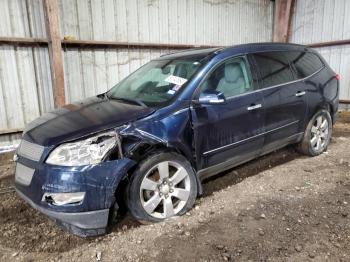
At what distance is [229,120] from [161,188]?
41.1 inches

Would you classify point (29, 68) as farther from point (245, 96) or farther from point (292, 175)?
point (292, 175)

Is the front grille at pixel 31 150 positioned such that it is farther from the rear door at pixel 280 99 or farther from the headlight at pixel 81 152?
the rear door at pixel 280 99

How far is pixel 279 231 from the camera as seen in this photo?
2.68 meters

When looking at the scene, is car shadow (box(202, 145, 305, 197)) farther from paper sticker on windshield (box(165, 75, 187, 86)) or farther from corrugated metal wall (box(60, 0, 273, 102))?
corrugated metal wall (box(60, 0, 273, 102))

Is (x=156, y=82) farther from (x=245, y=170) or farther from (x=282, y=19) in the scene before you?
(x=282, y=19)

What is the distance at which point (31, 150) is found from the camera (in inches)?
102

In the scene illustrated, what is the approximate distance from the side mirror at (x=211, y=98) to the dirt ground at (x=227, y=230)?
1.09 meters

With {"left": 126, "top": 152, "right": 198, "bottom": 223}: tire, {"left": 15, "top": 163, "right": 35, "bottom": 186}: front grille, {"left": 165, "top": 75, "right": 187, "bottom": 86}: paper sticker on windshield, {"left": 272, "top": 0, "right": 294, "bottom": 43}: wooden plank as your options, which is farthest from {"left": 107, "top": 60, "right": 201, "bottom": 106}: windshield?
{"left": 272, "top": 0, "right": 294, "bottom": 43}: wooden plank

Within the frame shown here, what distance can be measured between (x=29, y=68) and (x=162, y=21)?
9.95ft

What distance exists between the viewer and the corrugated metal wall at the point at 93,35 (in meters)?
5.07

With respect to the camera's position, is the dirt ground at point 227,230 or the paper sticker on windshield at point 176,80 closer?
the dirt ground at point 227,230

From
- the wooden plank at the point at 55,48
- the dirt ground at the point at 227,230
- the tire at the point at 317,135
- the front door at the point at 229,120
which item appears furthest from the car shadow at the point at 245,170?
the wooden plank at the point at 55,48

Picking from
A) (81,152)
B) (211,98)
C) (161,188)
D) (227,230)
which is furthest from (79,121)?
(227,230)

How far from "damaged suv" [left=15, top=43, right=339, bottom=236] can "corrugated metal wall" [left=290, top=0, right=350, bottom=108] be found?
14.5ft
